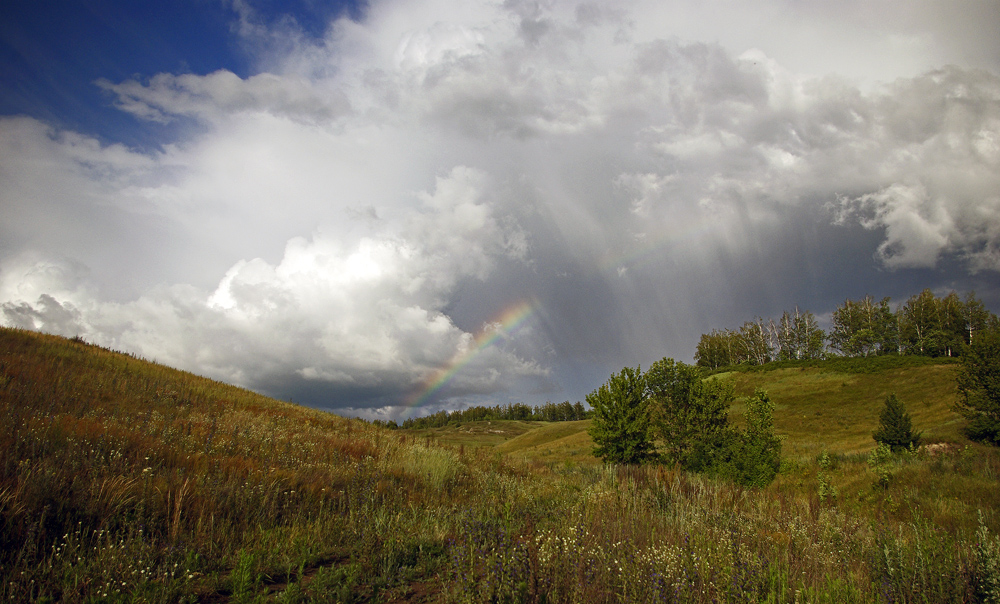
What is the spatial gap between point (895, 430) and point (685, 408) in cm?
1451

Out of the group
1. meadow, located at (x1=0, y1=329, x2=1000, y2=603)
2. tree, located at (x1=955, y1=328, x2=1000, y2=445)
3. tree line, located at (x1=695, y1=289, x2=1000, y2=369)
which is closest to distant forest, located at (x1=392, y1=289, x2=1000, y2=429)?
tree line, located at (x1=695, y1=289, x2=1000, y2=369)

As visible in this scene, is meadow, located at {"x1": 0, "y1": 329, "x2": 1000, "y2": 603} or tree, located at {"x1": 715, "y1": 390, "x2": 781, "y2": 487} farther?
tree, located at {"x1": 715, "y1": 390, "x2": 781, "y2": 487}

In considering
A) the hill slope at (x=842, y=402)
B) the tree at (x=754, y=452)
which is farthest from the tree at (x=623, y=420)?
the hill slope at (x=842, y=402)

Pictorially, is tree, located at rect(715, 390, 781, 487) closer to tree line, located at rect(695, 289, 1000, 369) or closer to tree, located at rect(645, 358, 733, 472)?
tree, located at rect(645, 358, 733, 472)

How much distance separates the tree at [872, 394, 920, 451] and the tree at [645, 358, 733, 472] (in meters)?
11.3

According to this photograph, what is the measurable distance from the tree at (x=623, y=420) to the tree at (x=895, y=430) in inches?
656

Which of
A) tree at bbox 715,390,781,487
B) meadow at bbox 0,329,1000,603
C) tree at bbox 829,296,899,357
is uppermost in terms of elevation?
tree at bbox 829,296,899,357

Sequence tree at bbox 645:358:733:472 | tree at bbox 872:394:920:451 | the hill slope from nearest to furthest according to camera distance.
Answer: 1. tree at bbox 645:358:733:472
2. tree at bbox 872:394:920:451
3. the hill slope

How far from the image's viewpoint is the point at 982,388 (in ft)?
107

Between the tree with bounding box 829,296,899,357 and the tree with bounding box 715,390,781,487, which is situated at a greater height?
the tree with bounding box 829,296,899,357

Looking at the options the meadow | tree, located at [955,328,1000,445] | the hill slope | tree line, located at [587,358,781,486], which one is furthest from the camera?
the hill slope

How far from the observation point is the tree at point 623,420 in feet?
95.2

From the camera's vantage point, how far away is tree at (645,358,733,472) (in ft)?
95.1

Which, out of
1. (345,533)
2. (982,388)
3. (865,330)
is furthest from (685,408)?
(865,330)
